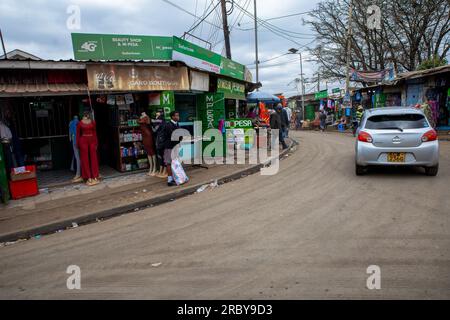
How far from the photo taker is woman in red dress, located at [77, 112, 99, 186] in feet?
28.6

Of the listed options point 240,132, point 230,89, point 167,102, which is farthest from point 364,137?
point 230,89

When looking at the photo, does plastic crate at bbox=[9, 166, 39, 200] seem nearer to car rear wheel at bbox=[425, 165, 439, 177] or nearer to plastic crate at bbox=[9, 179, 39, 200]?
plastic crate at bbox=[9, 179, 39, 200]

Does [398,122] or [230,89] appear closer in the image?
[398,122]

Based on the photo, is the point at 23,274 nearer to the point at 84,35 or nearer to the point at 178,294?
the point at 178,294

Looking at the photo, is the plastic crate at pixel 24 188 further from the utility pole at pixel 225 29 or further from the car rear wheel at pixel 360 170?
the utility pole at pixel 225 29

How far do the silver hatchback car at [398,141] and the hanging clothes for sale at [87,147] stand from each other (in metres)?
6.79

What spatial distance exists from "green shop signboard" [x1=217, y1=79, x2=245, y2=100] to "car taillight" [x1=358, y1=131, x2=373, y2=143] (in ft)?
20.6

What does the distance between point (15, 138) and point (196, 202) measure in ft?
19.2

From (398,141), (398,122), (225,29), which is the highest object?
(225,29)

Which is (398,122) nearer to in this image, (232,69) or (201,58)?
(201,58)

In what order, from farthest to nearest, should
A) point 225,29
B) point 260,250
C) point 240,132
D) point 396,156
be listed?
1. point 225,29
2. point 240,132
3. point 396,156
4. point 260,250

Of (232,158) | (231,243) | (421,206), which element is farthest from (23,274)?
(232,158)

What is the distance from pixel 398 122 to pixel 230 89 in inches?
306

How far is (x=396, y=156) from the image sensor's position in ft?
25.4
